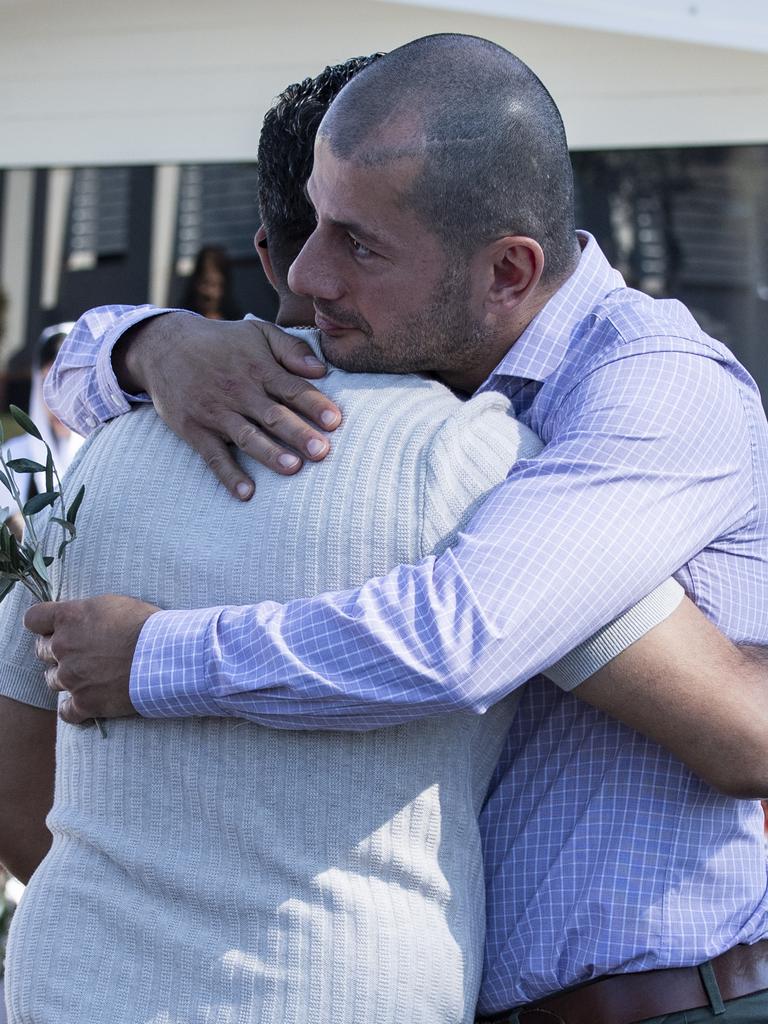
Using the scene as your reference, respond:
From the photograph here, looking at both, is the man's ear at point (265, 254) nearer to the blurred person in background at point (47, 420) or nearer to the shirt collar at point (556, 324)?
the shirt collar at point (556, 324)

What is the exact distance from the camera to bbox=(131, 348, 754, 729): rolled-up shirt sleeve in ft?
4.77

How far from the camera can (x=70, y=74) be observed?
604cm

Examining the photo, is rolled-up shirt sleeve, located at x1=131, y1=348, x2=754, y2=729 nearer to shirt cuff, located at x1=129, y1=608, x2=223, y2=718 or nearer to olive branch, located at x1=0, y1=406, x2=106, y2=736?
shirt cuff, located at x1=129, y1=608, x2=223, y2=718

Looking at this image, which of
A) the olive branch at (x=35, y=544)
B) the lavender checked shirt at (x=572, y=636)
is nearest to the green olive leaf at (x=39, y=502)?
the olive branch at (x=35, y=544)

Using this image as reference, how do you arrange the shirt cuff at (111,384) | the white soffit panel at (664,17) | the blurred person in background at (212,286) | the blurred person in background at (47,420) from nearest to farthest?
1. the shirt cuff at (111,384)
2. the white soffit panel at (664,17)
3. the blurred person in background at (212,286)
4. the blurred person in background at (47,420)

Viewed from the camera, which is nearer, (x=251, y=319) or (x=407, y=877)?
(x=407, y=877)

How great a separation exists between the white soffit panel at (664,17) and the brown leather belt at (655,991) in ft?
14.6

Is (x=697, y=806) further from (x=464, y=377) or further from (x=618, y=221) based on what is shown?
Result: (x=618, y=221)

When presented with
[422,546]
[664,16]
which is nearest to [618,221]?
[664,16]

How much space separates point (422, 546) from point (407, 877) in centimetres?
40

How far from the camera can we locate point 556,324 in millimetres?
1825

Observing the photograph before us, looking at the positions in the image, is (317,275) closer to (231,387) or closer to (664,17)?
(231,387)

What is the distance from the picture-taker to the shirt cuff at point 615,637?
1537mm

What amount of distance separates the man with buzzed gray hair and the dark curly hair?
0.20m
